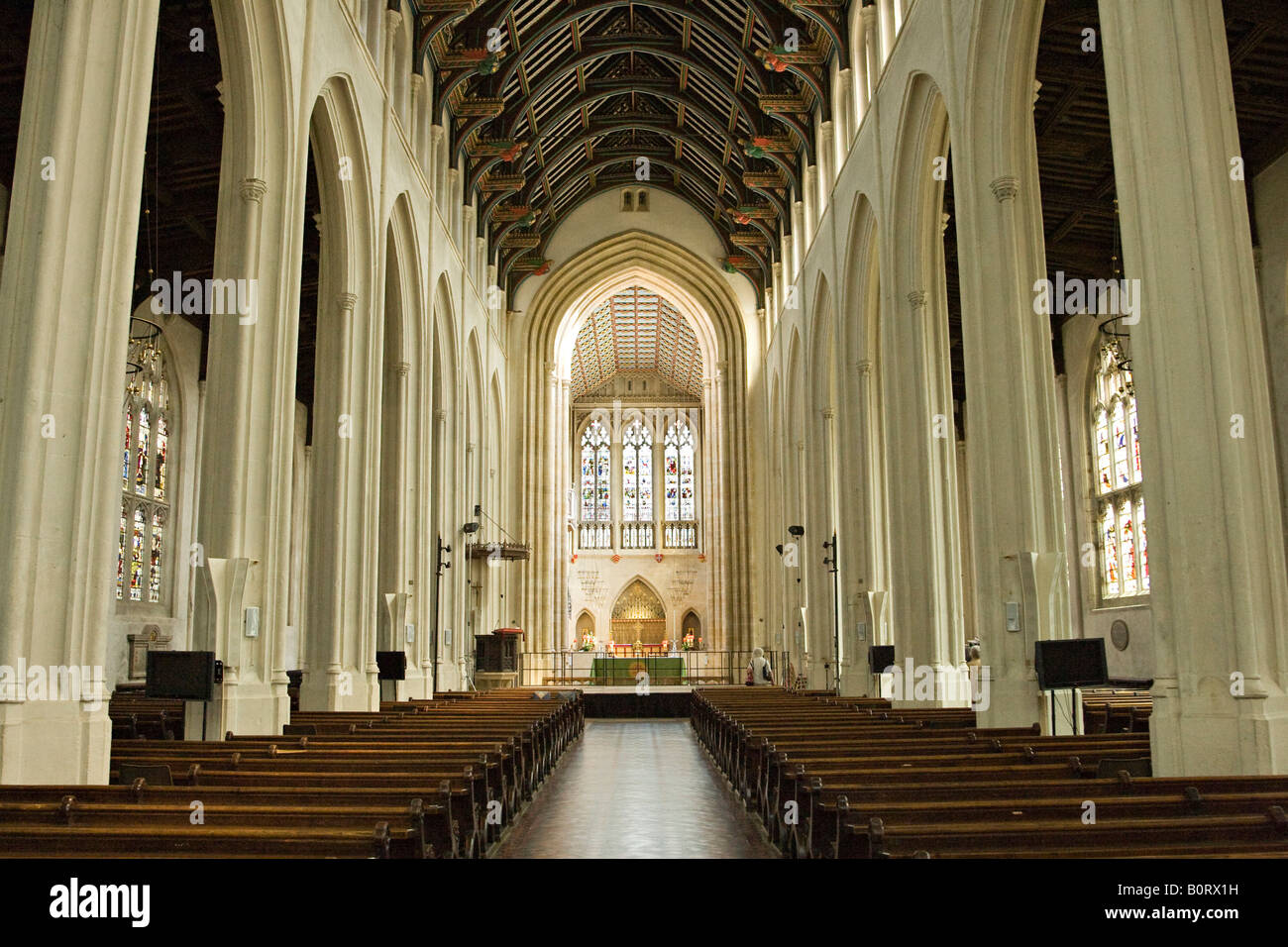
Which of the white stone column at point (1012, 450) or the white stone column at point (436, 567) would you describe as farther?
the white stone column at point (436, 567)

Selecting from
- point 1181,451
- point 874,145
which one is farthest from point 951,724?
point 874,145

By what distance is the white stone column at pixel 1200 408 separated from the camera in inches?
246

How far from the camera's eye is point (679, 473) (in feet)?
139

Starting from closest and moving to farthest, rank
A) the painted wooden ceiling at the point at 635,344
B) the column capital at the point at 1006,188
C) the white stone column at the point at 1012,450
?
the white stone column at the point at 1012,450
the column capital at the point at 1006,188
the painted wooden ceiling at the point at 635,344

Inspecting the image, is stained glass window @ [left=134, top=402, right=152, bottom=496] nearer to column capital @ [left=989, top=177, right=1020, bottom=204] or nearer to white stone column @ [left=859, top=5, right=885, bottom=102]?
white stone column @ [left=859, top=5, right=885, bottom=102]

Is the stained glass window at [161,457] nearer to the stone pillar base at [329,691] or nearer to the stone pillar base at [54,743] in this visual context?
the stone pillar base at [329,691]

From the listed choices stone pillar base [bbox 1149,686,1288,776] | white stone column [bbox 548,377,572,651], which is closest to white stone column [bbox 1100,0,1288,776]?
stone pillar base [bbox 1149,686,1288,776]

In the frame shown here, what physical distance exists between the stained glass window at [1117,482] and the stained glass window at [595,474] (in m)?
23.0

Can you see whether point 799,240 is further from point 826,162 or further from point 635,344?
point 635,344

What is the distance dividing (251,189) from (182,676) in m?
4.86

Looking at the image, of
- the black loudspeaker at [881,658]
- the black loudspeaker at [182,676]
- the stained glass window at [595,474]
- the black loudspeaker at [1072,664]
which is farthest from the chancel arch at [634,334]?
the black loudspeaker at [1072,664]

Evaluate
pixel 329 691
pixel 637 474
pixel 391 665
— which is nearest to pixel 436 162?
pixel 391 665

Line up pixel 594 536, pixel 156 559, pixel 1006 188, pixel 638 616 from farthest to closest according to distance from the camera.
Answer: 1. pixel 594 536
2. pixel 638 616
3. pixel 156 559
4. pixel 1006 188
